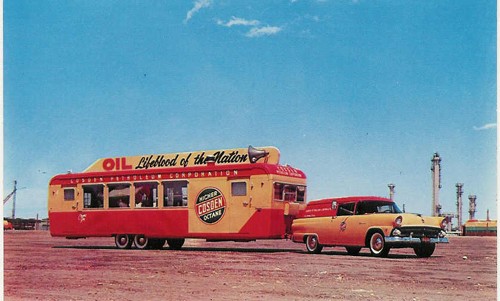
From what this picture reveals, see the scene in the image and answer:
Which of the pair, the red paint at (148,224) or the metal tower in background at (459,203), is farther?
the metal tower in background at (459,203)

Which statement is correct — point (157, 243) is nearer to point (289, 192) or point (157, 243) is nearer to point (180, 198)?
point (180, 198)

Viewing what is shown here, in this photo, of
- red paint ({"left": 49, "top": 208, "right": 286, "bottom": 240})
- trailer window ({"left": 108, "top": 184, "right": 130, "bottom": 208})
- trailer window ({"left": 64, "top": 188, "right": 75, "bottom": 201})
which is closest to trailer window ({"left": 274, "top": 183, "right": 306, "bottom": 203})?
red paint ({"left": 49, "top": 208, "right": 286, "bottom": 240})

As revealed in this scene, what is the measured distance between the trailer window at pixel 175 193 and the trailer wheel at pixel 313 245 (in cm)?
465

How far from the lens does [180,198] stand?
918 inches

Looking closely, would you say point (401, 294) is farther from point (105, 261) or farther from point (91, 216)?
point (91, 216)

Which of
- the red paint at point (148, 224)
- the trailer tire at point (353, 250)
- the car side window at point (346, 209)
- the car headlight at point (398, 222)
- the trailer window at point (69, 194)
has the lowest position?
the trailer tire at point (353, 250)

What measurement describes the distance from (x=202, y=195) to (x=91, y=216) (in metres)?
4.99

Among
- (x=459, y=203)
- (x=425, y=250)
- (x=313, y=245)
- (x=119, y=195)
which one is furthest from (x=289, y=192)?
(x=459, y=203)

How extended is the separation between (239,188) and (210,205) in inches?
49.0

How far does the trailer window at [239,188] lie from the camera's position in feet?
72.0

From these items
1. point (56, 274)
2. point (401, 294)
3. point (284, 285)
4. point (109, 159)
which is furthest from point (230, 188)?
point (401, 294)

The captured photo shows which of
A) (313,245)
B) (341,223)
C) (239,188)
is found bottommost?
(313,245)

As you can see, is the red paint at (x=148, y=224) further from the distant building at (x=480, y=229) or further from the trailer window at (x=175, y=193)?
the distant building at (x=480, y=229)

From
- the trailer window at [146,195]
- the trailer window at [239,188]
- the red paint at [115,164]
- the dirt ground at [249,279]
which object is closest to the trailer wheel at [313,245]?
the trailer window at [239,188]
